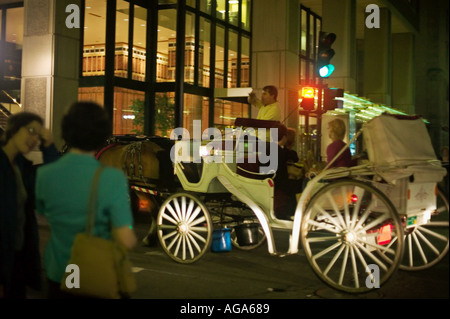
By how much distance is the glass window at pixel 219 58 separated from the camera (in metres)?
22.9

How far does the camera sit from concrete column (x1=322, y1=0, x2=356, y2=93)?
894 inches

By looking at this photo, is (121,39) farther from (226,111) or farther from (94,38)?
(226,111)

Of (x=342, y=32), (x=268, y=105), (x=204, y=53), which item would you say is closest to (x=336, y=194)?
(x=268, y=105)

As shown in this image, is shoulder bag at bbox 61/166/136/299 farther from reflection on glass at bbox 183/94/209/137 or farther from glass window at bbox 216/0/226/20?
glass window at bbox 216/0/226/20

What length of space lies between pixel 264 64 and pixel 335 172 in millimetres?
13571

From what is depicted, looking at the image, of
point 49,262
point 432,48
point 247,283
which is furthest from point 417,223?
point 432,48

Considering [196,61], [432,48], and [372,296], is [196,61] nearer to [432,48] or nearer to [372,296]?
[372,296]

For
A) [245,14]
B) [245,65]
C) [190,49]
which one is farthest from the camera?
[245,14]

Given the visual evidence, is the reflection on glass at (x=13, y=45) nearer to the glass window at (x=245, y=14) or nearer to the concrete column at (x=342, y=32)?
the glass window at (x=245, y=14)

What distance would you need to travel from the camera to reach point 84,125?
9.95ft

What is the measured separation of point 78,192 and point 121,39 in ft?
57.1

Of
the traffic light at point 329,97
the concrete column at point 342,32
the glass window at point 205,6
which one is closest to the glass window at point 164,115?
the glass window at point 205,6

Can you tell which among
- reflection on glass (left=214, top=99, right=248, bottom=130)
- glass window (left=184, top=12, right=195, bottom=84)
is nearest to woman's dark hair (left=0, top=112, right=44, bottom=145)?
glass window (left=184, top=12, right=195, bottom=84)

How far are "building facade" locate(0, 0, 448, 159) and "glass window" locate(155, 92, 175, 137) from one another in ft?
0.13
